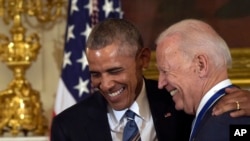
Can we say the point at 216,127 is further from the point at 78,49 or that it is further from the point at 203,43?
the point at 78,49

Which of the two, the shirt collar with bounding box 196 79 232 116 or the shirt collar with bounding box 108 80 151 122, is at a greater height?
the shirt collar with bounding box 196 79 232 116

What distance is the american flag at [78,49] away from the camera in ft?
12.7

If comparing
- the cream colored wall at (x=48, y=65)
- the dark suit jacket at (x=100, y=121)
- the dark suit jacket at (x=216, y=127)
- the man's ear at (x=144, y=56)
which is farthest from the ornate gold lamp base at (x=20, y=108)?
the dark suit jacket at (x=216, y=127)

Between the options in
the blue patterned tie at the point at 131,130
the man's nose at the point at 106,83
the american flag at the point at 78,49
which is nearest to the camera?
the man's nose at the point at 106,83

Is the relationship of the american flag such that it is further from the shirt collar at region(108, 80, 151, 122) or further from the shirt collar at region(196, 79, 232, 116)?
the shirt collar at region(196, 79, 232, 116)

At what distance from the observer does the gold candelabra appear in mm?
3914

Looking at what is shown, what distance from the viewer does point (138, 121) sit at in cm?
256

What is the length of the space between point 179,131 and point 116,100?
30 cm

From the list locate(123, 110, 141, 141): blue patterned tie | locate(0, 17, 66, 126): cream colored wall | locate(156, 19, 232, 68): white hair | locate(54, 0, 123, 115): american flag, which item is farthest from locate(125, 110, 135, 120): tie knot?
locate(0, 17, 66, 126): cream colored wall

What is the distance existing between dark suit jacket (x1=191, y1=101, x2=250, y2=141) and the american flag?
2073 millimetres

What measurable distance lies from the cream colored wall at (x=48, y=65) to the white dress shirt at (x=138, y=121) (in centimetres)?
177

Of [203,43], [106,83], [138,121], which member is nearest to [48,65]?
[138,121]

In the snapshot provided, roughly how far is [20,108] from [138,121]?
4.99 feet

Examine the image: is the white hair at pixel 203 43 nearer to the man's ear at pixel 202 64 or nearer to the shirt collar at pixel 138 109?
the man's ear at pixel 202 64
